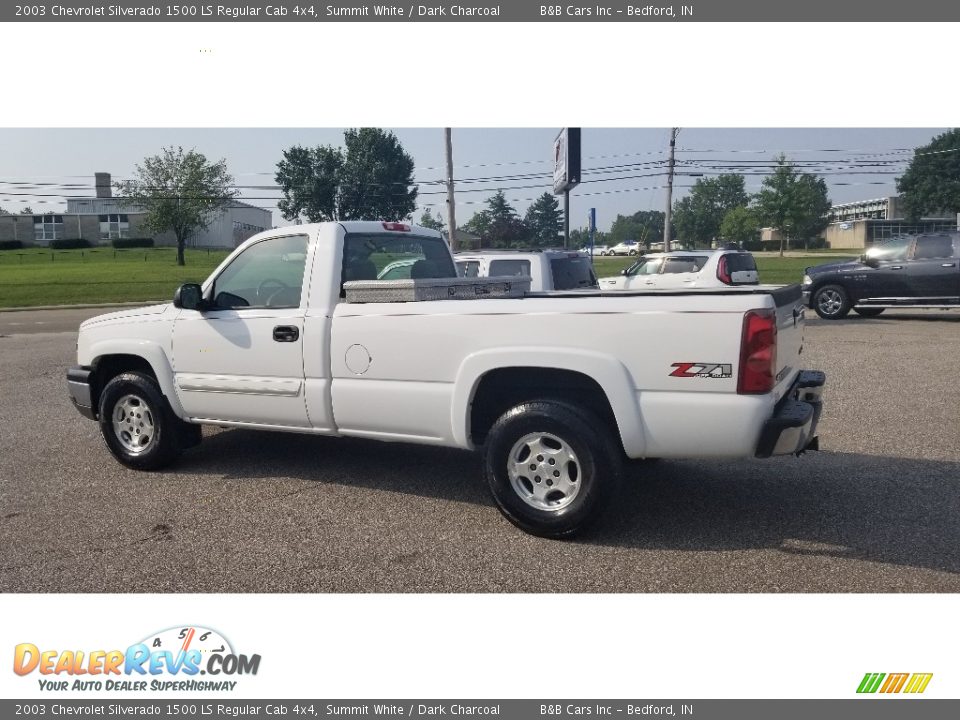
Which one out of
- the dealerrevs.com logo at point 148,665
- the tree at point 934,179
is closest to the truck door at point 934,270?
the dealerrevs.com logo at point 148,665

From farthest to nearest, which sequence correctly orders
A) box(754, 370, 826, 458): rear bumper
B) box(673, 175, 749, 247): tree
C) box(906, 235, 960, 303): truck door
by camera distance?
box(673, 175, 749, 247): tree → box(906, 235, 960, 303): truck door → box(754, 370, 826, 458): rear bumper

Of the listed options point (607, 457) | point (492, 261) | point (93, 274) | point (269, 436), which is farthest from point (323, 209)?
point (607, 457)

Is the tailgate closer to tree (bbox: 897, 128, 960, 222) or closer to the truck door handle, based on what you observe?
the truck door handle

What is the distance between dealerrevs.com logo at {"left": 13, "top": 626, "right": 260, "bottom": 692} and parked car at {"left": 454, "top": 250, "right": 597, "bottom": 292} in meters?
7.39

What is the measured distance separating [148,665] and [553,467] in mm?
2257

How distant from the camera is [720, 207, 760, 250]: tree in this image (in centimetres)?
8500

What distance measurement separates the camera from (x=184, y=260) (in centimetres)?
6247

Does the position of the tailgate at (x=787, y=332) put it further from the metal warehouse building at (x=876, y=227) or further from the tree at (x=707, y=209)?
the tree at (x=707, y=209)

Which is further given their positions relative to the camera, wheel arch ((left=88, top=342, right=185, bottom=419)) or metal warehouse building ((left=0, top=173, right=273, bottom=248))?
metal warehouse building ((left=0, top=173, right=273, bottom=248))

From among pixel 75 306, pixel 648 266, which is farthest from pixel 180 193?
pixel 648 266

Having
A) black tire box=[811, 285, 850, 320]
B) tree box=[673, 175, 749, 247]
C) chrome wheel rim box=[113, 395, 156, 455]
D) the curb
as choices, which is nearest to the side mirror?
chrome wheel rim box=[113, 395, 156, 455]

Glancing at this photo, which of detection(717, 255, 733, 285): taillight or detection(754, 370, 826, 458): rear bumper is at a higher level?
detection(717, 255, 733, 285): taillight

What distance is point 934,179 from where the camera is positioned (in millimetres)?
93125

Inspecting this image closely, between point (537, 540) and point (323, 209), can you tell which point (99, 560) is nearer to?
point (537, 540)
